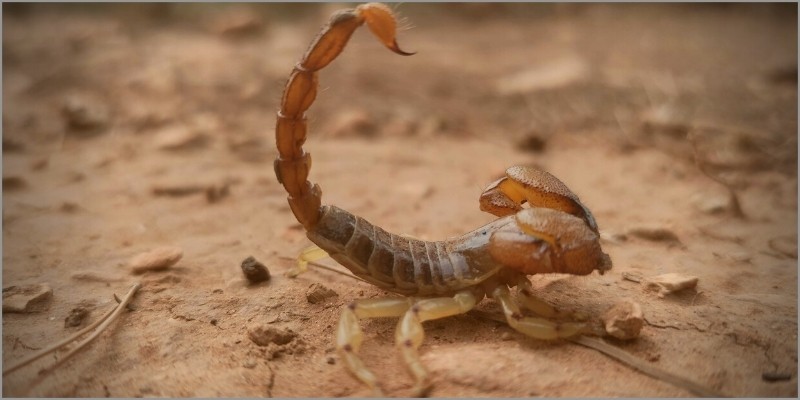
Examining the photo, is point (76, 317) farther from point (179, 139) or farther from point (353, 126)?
point (353, 126)

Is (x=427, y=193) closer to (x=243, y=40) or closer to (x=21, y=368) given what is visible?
(x=21, y=368)

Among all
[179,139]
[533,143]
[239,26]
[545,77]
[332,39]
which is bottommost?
[533,143]

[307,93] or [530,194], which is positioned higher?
[307,93]

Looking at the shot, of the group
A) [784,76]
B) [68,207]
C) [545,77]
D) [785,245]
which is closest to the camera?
[785,245]

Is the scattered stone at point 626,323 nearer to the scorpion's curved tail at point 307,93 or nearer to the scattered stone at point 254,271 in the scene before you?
the scorpion's curved tail at point 307,93

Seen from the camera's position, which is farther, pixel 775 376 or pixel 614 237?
pixel 614 237

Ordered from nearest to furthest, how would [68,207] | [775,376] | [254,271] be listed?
1. [775,376]
2. [254,271]
3. [68,207]

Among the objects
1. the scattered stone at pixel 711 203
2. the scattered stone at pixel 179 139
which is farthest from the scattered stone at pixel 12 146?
the scattered stone at pixel 711 203

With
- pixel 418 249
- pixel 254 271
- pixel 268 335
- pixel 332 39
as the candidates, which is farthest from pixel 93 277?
pixel 332 39
